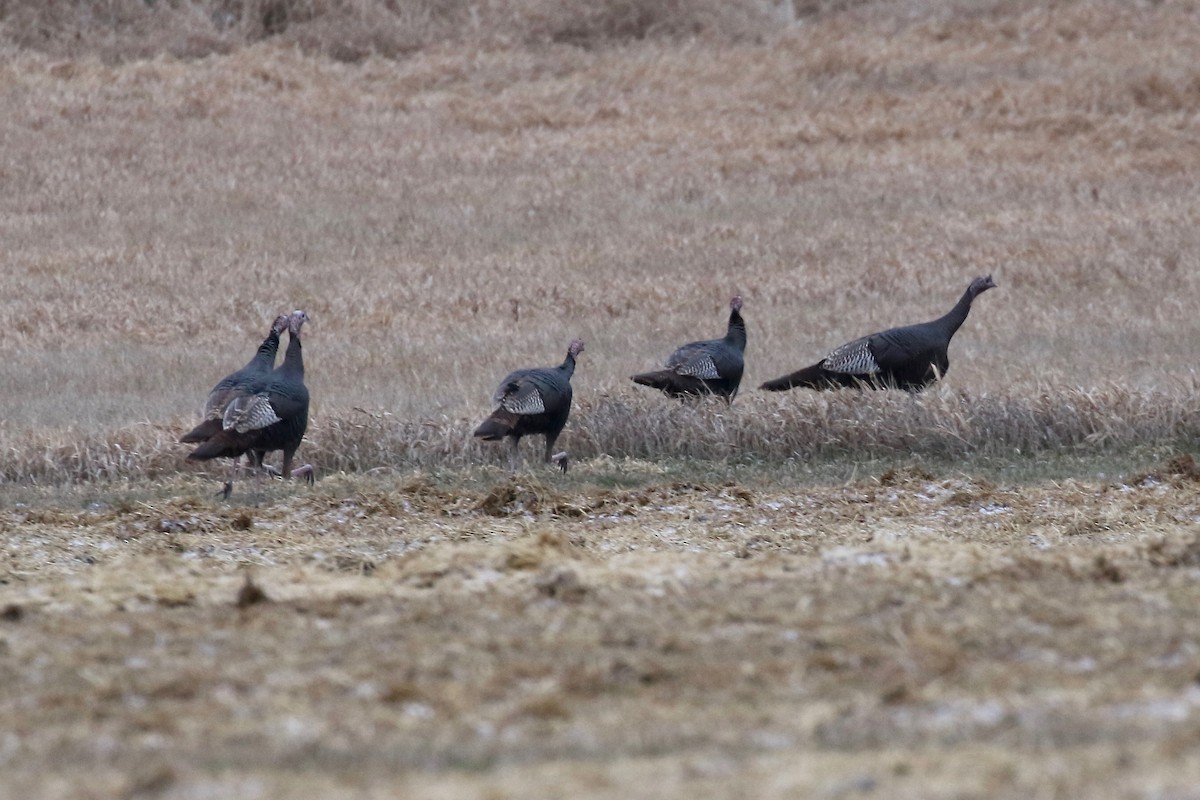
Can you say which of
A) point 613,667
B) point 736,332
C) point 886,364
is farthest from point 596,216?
point 613,667

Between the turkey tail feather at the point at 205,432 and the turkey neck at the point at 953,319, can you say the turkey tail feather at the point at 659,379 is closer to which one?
the turkey neck at the point at 953,319

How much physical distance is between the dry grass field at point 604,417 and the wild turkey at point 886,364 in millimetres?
401

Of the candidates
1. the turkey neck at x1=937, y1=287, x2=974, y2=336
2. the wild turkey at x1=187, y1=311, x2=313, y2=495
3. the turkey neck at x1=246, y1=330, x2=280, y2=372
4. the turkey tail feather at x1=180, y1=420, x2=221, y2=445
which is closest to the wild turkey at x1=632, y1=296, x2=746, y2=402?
the turkey neck at x1=937, y1=287, x2=974, y2=336

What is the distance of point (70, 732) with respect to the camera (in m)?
4.68

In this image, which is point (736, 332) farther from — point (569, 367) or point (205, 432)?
point (205, 432)

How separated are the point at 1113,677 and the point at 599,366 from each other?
12.4 metres

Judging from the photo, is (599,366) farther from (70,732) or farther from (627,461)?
(70,732)

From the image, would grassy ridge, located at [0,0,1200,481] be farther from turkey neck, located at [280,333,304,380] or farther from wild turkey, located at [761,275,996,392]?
turkey neck, located at [280,333,304,380]

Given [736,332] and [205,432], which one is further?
[736,332]

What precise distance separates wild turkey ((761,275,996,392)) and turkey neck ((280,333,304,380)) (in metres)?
3.93

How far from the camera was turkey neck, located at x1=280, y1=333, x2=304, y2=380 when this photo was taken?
12.2 meters

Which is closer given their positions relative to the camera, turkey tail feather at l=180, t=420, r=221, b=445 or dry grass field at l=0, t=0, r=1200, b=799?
dry grass field at l=0, t=0, r=1200, b=799

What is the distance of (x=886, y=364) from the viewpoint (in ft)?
Result: 45.9

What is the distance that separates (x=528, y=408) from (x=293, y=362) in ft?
5.53
